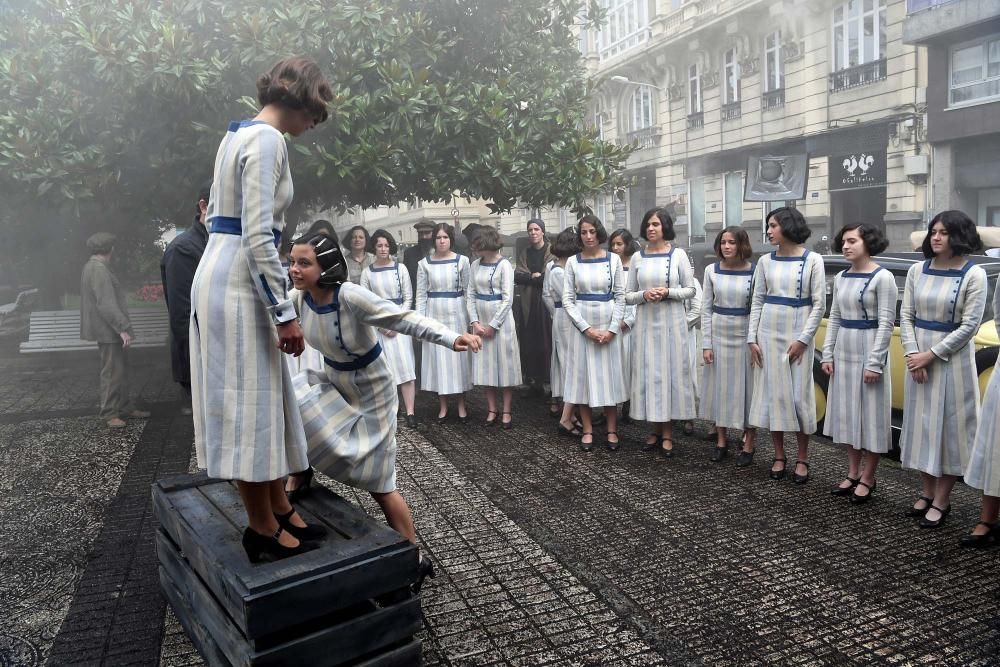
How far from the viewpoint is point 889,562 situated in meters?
4.30

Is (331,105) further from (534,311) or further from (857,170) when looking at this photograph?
(857,170)

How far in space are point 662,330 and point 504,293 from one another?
1.74m

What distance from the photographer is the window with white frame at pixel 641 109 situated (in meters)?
26.0

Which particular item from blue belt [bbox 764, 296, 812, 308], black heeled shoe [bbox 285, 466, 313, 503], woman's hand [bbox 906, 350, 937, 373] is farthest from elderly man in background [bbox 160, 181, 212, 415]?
woman's hand [bbox 906, 350, 937, 373]

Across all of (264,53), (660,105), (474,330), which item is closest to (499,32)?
(264,53)

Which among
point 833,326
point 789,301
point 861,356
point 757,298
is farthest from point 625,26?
point 861,356

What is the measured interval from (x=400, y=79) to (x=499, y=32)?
6.65ft

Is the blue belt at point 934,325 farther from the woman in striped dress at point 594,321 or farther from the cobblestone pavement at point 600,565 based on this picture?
the woman in striped dress at point 594,321

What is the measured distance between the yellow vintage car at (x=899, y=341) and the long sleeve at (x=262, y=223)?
14.9 ft

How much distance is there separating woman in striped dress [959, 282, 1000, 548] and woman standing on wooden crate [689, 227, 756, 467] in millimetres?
1857

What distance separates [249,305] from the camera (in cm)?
291

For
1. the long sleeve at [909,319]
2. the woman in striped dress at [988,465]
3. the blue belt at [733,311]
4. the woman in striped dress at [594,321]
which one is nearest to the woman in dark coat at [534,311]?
the woman in striped dress at [594,321]

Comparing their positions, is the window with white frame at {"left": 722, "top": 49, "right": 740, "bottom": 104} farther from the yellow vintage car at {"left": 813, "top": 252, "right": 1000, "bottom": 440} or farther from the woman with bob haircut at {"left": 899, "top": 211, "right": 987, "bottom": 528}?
the woman with bob haircut at {"left": 899, "top": 211, "right": 987, "bottom": 528}

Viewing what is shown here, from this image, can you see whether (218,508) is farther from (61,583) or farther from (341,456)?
(61,583)
